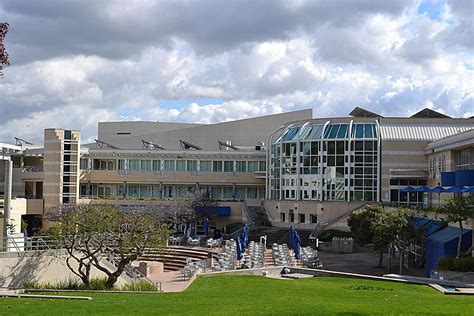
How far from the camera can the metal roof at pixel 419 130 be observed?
5931 cm

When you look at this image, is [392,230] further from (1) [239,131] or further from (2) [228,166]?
(1) [239,131]

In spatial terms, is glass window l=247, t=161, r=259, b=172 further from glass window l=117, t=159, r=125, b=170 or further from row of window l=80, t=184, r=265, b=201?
glass window l=117, t=159, r=125, b=170

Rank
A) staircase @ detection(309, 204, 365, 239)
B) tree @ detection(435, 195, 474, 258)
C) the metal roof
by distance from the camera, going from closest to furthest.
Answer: tree @ detection(435, 195, 474, 258) < staircase @ detection(309, 204, 365, 239) < the metal roof

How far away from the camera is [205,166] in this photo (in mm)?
74562

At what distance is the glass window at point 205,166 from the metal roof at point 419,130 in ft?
70.6

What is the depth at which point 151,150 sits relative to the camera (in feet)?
247

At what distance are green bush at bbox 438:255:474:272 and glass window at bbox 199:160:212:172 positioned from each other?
43.4 m

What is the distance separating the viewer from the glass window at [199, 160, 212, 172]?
2931 inches

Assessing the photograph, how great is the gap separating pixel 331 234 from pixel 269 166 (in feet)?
49.0

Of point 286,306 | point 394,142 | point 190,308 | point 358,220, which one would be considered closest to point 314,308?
point 286,306

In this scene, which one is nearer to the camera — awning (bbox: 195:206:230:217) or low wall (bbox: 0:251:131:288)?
low wall (bbox: 0:251:131:288)

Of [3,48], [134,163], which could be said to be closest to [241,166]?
[134,163]

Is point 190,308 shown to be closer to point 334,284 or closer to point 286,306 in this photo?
point 286,306

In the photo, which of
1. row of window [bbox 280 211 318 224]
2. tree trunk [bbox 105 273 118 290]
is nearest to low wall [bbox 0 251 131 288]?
tree trunk [bbox 105 273 118 290]
